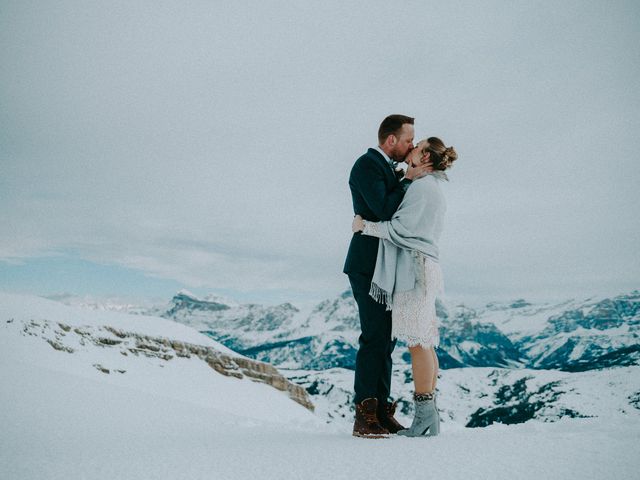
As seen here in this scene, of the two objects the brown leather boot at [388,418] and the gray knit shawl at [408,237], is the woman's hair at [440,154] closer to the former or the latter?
the gray knit shawl at [408,237]

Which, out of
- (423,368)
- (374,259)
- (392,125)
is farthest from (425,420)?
(392,125)

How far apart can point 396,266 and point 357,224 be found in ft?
1.93

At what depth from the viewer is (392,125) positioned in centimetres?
453

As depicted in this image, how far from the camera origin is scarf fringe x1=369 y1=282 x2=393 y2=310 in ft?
13.7

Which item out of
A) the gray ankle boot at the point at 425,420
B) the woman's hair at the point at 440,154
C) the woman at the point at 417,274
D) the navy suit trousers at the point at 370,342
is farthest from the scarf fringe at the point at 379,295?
the woman's hair at the point at 440,154

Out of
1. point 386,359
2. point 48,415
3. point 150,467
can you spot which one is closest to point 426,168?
point 386,359

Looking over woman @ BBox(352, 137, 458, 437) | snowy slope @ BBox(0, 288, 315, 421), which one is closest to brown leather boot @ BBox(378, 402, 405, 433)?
woman @ BBox(352, 137, 458, 437)

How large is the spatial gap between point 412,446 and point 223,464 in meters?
1.40

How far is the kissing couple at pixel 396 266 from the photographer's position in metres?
4.05

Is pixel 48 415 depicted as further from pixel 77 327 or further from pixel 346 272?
pixel 77 327

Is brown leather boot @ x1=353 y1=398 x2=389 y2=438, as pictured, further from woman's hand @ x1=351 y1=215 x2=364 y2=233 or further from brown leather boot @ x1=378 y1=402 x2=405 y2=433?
woman's hand @ x1=351 y1=215 x2=364 y2=233

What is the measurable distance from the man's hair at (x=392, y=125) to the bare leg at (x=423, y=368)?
224 centimetres

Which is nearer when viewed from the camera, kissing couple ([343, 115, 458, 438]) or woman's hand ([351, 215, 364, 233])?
kissing couple ([343, 115, 458, 438])

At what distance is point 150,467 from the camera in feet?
8.98
